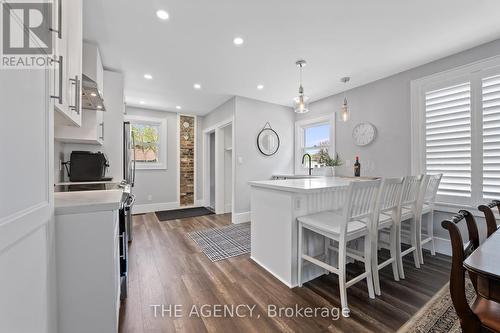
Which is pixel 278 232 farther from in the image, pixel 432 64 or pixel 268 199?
pixel 432 64

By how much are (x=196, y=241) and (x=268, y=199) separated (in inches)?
62.3

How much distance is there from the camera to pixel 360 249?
94.3 inches

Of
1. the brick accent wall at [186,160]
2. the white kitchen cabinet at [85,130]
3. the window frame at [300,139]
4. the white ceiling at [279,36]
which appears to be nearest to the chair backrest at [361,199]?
the white ceiling at [279,36]

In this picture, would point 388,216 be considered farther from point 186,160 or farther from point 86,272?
point 186,160

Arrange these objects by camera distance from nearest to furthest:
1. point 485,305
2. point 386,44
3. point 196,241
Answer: point 485,305 → point 386,44 → point 196,241

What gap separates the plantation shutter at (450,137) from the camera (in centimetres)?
247

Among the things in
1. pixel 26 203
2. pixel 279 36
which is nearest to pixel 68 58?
pixel 26 203

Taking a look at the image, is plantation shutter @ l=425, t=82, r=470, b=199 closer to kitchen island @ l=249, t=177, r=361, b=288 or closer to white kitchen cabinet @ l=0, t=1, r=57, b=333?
kitchen island @ l=249, t=177, r=361, b=288

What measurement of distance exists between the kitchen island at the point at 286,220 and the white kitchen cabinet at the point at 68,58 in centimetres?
174

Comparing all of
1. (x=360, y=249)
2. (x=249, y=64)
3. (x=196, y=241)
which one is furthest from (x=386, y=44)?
(x=196, y=241)

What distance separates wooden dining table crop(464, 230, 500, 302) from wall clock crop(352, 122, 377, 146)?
9.23ft

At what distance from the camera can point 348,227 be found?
1.73m

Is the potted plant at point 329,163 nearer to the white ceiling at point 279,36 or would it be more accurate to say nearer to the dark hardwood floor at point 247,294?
the white ceiling at point 279,36

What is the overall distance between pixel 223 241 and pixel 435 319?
240 cm
